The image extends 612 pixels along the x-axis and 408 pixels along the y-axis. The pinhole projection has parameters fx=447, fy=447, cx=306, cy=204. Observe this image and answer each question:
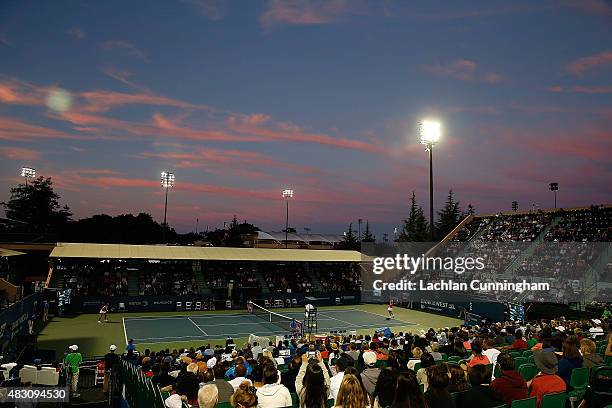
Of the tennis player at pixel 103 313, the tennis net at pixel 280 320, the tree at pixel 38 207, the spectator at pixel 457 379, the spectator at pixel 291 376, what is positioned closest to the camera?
the spectator at pixel 457 379

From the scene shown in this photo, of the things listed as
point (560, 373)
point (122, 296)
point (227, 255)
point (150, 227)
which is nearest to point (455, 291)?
point (227, 255)

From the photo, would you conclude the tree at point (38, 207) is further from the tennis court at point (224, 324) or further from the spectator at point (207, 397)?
the spectator at point (207, 397)

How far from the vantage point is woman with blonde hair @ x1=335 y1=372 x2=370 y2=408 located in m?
5.28

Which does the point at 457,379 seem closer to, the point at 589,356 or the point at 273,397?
the point at 273,397

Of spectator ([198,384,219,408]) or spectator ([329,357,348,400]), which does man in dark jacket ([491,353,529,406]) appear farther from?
spectator ([198,384,219,408])

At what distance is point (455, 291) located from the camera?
41.4 m

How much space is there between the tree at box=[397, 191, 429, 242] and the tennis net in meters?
59.0

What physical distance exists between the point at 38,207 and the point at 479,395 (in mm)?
107156

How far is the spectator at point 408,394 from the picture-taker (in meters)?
5.06

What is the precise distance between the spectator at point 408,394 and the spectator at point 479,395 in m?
1.49

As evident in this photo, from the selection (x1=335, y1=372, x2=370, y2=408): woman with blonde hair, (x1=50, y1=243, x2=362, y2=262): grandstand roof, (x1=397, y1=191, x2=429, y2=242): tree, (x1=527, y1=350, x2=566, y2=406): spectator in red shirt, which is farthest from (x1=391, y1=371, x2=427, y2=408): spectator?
(x1=397, y1=191, x2=429, y2=242): tree

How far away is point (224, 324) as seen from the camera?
1341 inches

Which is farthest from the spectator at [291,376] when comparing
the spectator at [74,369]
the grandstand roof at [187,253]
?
the grandstand roof at [187,253]

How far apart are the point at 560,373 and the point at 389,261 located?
156 feet
